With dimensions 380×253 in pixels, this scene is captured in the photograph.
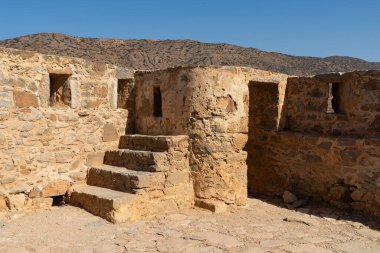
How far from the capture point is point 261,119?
821cm

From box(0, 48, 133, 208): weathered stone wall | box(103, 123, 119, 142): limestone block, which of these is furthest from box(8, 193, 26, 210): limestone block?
box(103, 123, 119, 142): limestone block

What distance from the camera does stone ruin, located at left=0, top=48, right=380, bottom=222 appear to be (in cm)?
579

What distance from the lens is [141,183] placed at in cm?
570

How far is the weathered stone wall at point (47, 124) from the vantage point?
18.7 ft

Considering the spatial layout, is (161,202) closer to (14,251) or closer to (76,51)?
(14,251)

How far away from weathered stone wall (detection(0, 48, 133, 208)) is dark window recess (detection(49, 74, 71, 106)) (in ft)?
0.26

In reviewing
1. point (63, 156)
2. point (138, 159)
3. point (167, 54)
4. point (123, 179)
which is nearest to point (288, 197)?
point (138, 159)

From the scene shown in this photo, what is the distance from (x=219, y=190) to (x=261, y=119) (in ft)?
7.74

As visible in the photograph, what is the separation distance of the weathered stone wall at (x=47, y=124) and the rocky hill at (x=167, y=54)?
31.3 ft

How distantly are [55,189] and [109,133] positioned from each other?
4.27 ft

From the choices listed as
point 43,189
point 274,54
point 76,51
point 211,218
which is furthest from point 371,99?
point 274,54

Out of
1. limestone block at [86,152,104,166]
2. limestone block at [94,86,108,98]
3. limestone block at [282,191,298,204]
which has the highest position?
limestone block at [94,86,108,98]

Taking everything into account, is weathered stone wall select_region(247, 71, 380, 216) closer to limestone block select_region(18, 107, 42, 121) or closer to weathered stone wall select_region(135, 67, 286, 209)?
weathered stone wall select_region(135, 67, 286, 209)

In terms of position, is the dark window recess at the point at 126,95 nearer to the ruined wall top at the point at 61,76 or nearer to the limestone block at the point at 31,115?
the ruined wall top at the point at 61,76
